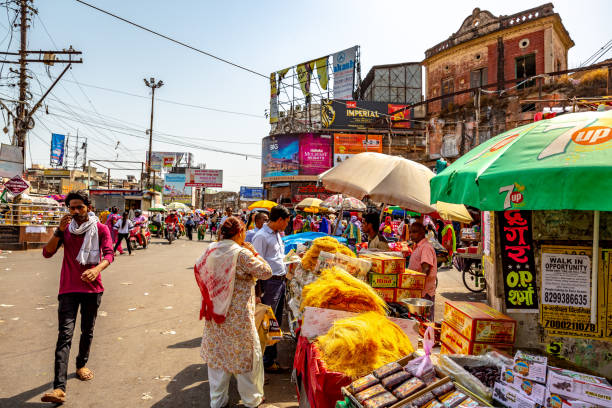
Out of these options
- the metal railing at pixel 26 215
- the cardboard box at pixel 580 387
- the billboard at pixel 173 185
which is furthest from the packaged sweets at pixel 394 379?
the billboard at pixel 173 185

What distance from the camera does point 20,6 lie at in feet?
54.4

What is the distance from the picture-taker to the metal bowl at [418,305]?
10.7 feet

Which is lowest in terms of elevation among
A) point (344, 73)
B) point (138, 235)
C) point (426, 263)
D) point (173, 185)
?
point (138, 235)

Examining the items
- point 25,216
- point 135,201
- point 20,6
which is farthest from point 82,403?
point 135,201

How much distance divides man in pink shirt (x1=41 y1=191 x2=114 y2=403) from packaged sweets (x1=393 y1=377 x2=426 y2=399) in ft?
10.2

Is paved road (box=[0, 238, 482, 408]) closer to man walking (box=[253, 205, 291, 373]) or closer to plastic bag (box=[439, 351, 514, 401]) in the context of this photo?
man walking (box=[253, 205, 291, 373])

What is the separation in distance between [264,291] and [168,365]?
1447 millimetres

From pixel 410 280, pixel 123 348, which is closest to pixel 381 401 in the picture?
pixel 410 280

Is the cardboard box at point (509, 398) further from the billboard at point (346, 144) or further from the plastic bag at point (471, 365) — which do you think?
the billboard at point (346, 144)

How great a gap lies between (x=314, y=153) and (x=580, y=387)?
33.0m

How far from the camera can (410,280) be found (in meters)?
3.69

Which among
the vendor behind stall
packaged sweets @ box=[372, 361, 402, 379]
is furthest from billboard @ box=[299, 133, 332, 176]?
packaged sweets @ box=[372, 361, 402, 379]

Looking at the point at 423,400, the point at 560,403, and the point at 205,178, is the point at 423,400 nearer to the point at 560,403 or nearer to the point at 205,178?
the point at 560,403

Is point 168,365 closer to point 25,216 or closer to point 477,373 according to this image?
point 477,373
